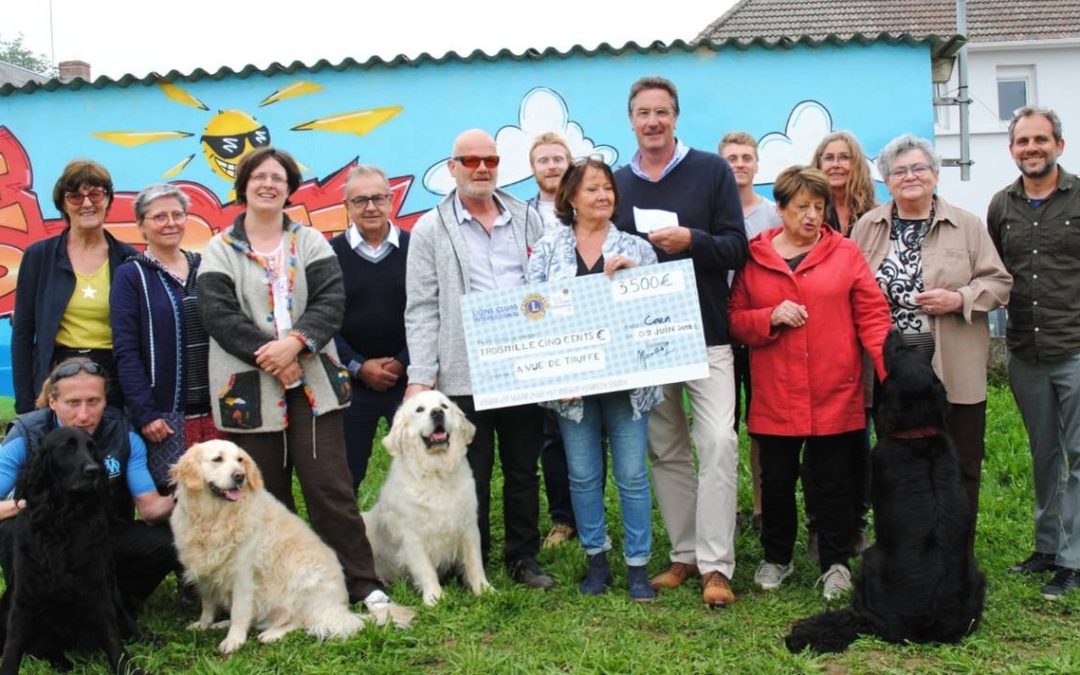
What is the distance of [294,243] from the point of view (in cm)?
441

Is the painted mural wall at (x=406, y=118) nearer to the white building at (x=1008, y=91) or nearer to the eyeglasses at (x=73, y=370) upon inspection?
the eyeglasses at (x=73, y=370)

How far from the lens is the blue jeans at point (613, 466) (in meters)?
4.41

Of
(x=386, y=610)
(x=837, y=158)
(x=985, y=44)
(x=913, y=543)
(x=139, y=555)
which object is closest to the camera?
(x=913, y=543)

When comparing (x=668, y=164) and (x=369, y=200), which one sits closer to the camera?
(x=668, y=164)

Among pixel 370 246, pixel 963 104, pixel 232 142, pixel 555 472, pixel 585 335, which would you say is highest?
pixel 232 142

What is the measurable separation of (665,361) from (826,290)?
2.67 feet

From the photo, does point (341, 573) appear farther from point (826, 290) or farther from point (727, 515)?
point (826, 290)

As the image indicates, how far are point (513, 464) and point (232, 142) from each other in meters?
5.83

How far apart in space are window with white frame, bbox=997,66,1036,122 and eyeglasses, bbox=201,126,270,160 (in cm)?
1657

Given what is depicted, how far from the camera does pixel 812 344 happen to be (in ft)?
14.3

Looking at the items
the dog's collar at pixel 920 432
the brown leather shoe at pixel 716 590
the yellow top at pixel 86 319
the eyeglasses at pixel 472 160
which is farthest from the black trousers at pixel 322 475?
the dog's collar at pixel 920 432

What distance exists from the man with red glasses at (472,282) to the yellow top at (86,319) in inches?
57.3

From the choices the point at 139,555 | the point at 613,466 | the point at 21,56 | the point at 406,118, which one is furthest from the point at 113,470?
the point at 21,56

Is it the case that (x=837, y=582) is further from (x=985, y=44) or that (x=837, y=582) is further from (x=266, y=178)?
(x=985, y=44)
